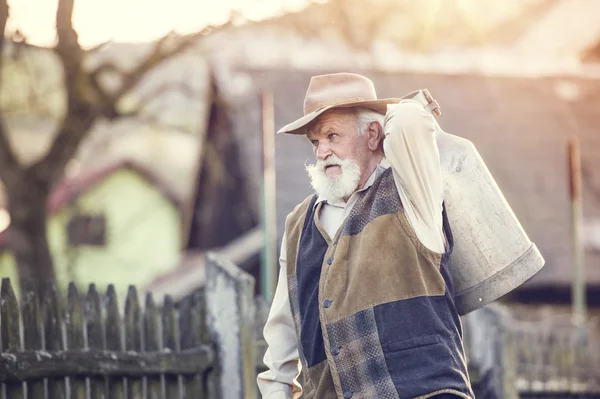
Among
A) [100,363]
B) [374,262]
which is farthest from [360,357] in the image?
[100,363]

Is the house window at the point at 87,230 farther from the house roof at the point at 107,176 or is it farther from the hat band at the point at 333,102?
the hat band at the point at 333,102

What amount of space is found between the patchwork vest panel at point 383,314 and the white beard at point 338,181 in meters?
0.08

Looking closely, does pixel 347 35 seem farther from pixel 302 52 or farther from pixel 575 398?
pixel 302 52

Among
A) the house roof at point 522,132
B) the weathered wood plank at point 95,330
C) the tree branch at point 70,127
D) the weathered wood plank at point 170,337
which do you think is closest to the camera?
the weathered wood plank at point 95,330

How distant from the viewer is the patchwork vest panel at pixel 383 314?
3.38 m

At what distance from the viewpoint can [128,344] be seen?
5.13 m

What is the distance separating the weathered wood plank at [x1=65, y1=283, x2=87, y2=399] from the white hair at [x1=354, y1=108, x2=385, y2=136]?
188cm

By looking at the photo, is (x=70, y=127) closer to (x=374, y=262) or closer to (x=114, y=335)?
(x=114, y=335)

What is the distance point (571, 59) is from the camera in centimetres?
2361

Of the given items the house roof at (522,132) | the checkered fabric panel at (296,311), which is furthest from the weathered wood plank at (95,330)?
the house roof at (522,132)

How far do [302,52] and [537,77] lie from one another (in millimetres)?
5347

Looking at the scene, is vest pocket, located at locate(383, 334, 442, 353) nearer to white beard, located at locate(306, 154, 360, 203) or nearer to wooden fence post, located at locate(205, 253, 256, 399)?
white beard, located at locate(306, 154, 360, 203)

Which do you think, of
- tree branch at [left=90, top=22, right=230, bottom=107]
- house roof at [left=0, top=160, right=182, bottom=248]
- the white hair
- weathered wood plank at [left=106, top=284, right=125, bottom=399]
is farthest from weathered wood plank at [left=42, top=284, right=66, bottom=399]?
house roof at [left=0, top=160, right=182, bottom=248]

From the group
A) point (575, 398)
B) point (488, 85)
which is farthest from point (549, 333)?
point (488, 85)
